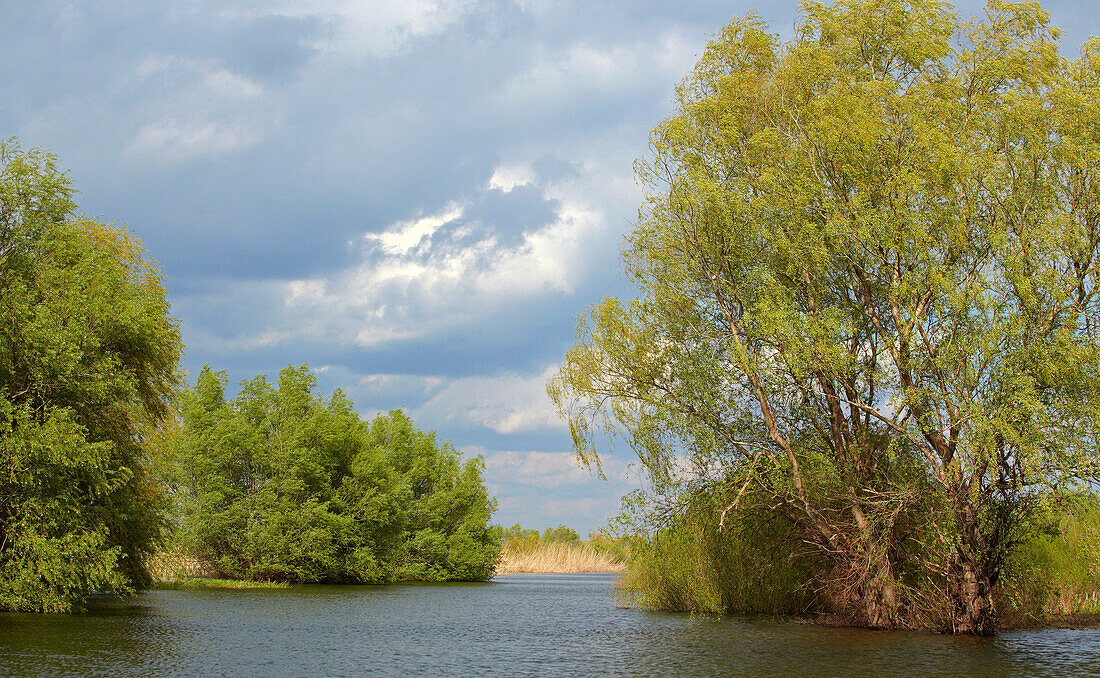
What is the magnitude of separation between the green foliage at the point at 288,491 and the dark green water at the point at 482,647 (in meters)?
20.5

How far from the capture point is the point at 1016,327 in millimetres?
22828

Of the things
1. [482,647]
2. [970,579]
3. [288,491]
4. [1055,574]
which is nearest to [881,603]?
[970,579]

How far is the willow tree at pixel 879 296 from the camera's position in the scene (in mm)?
23469

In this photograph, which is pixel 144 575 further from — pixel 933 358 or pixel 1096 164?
pixel 1096 164

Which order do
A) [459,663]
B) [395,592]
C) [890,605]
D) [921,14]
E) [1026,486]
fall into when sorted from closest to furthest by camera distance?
[459,663] < [1026,486] < [890,605] < [921,14] < [395,592]

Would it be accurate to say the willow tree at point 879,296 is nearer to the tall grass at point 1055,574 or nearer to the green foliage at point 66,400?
the tall grass at point 1055,574

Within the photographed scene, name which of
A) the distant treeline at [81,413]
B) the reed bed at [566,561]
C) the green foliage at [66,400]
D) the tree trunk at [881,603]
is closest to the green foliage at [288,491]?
the distant treeline at [81,413]

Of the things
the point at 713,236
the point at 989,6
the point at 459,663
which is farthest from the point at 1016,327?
the point at 459,663

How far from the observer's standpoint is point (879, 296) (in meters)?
27.2

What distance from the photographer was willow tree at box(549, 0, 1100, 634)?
77.0 feet

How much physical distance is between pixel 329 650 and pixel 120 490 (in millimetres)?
13248

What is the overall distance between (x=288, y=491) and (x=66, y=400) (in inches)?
1121

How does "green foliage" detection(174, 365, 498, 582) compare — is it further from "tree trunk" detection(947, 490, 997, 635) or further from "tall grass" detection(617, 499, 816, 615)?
"tree trunk" detection(947, 490, 997, 635)

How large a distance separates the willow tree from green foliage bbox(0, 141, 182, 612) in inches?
577
